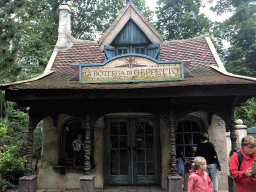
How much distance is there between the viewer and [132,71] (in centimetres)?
548

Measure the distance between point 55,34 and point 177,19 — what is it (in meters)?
11.7

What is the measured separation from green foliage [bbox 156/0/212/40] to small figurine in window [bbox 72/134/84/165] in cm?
1442

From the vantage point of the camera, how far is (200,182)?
3309 millimetres

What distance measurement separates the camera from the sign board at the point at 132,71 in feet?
17.7

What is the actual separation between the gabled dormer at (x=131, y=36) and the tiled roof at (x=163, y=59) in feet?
2.22

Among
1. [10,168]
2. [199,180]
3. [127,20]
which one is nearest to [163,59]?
[127,20]

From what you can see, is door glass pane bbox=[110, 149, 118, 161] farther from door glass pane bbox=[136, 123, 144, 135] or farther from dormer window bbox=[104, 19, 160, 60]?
dormer window bbox=[104, 19, 160, 60]

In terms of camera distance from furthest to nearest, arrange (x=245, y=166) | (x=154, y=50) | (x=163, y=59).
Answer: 1. (x=163, y=59)
2. (x=154, y=50)
3. (x=245, y=166)

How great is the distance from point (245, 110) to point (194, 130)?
21.9 feet

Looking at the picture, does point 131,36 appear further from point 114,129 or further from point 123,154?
point 123,154

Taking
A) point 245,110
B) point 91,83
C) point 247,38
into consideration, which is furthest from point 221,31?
point 91,83

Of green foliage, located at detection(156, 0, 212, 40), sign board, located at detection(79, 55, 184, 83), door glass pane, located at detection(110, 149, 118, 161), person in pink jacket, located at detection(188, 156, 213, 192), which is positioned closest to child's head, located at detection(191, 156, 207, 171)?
person in pink jacket, located at detection(188, 156, 213, 192)

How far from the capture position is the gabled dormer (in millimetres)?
6953

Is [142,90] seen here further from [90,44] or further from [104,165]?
[90,44]
